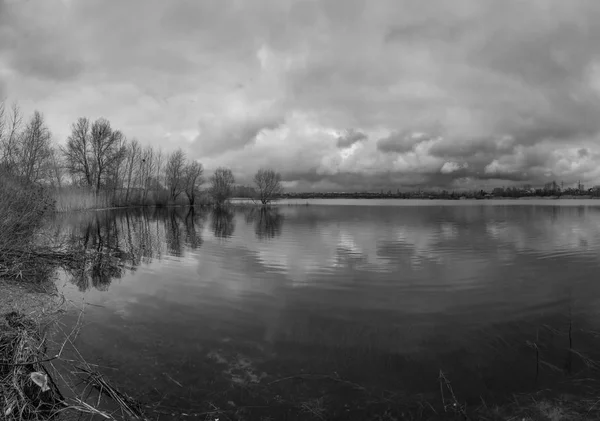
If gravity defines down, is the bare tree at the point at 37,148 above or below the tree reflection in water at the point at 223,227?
above

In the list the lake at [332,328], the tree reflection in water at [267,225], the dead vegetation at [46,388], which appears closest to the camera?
the dead vegetation at [46,388]

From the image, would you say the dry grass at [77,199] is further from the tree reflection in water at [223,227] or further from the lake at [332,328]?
the lake at [332,328]

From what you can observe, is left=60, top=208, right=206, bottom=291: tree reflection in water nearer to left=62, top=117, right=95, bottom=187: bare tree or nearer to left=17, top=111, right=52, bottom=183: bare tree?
left=17, top=111, right=52, bottom=183: bare tree

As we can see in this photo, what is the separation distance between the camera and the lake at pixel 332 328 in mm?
5801

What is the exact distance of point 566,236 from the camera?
25.8 meters

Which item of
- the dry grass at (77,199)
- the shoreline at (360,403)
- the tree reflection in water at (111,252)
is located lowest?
the shoreline at (360,403)

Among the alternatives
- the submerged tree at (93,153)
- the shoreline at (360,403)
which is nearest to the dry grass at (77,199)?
the submerged tree at (93,153)

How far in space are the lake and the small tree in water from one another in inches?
3735

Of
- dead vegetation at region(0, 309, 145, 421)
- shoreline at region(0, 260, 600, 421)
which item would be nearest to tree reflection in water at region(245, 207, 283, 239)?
dead vegetation at region(0, 309, 145, 421)

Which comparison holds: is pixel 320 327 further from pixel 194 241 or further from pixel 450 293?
pixel 194 241

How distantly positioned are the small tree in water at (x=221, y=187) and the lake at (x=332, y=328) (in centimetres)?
9486

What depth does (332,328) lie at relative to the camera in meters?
8.37

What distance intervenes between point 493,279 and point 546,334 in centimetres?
525

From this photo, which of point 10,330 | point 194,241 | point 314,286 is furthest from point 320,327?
point 194,241
